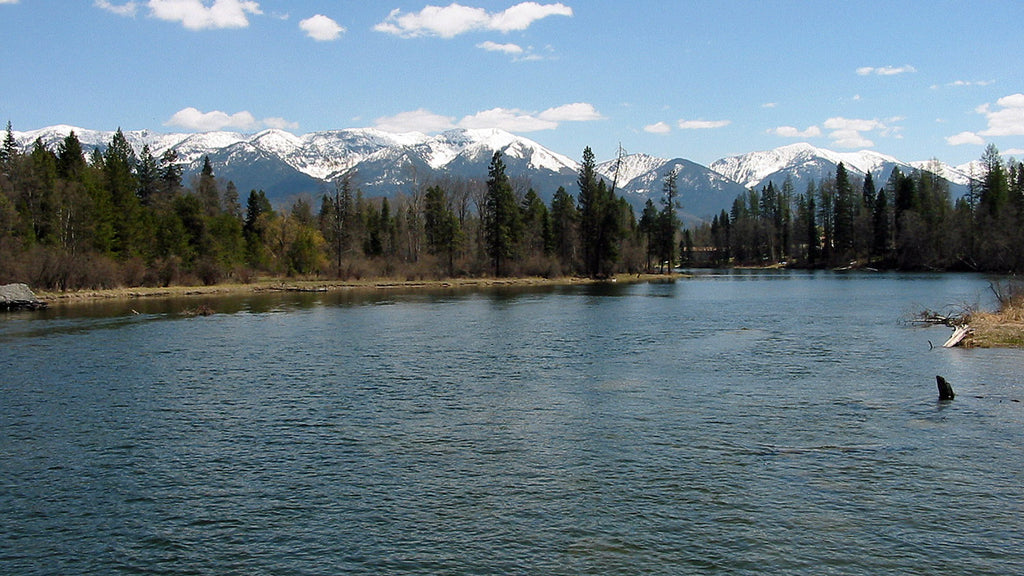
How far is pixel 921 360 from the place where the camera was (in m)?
28.9

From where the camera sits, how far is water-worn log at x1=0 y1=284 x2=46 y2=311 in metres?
59.3

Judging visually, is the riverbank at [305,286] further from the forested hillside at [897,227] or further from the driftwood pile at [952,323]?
the driftwood pile at [952,323]

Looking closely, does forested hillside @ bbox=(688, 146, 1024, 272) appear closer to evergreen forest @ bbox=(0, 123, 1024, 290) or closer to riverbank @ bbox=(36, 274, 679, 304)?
evergreen forest @ bbox=(0, 123, 1024, 290)

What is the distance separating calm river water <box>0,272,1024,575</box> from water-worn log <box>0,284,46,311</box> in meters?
31.2

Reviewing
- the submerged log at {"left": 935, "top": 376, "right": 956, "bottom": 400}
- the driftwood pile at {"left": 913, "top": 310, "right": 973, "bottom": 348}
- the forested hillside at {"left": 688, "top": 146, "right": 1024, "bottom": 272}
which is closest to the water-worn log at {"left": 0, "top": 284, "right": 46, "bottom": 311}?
the submerged log at {"left": 935, "top": 376, "right": 956, "bottom": 400}

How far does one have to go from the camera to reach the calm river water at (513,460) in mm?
11508

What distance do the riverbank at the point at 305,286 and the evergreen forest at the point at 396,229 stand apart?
105 inches

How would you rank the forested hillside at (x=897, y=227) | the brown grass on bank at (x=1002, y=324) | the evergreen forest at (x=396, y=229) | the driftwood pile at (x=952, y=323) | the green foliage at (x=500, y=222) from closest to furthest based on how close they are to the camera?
the brown grass on bank at (x=1002, y=324)
the driftwood pile at (x=952, y=323)
the evergreen forest at (x=396, y=229)
the green foliage at (x=500, y=222)
the forested hillside at (x=897, y=227)

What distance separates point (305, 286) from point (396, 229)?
46456mm

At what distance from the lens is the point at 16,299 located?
59.5 meters

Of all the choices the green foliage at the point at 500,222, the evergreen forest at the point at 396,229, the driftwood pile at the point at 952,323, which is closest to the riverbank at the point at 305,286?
the evergreen forest at the point at 396,229

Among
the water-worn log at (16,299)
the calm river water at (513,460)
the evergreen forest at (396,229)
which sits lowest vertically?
the calm river water at (513,460)

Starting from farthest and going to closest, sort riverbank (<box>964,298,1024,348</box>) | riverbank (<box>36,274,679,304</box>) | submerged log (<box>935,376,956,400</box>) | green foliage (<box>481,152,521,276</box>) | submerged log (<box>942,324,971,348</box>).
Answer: green foliage (<box>481,152,521,276</box>), riverbank (<box>36,274,679,304</box>), submerged log (<box>942,324,971,348</box>), riverbank (<box>964,298,1024,348</box>), submerged log (<box>935,376,956,400</box>)

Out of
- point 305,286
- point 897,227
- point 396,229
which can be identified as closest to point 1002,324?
point 305,286
